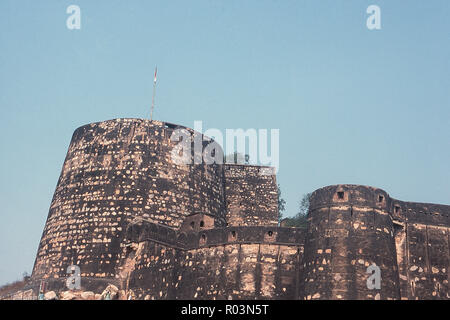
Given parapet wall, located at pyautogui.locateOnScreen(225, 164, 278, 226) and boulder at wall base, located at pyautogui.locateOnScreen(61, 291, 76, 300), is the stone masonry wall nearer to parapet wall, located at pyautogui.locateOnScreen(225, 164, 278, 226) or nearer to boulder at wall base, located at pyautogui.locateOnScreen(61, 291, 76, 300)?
boulder at wall base, located at pyautogui.locateOnScreen(61, 291, 76, 300)

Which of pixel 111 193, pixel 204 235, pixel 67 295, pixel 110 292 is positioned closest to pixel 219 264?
pixel 204 235

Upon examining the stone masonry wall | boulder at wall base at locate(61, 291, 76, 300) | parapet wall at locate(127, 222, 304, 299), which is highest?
the stone masonry wall

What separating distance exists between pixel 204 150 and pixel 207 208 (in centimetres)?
245

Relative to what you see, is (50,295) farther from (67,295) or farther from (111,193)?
(111,193)

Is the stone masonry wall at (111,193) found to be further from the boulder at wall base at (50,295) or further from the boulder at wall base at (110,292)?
the boulder at wall base at (50,295)

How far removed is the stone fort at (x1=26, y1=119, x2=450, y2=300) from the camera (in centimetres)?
1866

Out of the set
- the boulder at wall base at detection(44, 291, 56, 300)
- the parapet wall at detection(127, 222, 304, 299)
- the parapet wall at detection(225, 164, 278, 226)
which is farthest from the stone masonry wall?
the parapet wall at detection(225, 164, 278, 226)

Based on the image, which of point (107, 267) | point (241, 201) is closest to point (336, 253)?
point (107, 267)

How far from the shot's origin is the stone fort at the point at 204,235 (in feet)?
61.2

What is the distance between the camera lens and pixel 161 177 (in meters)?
25.2

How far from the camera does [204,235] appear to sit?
2183 centimetres
